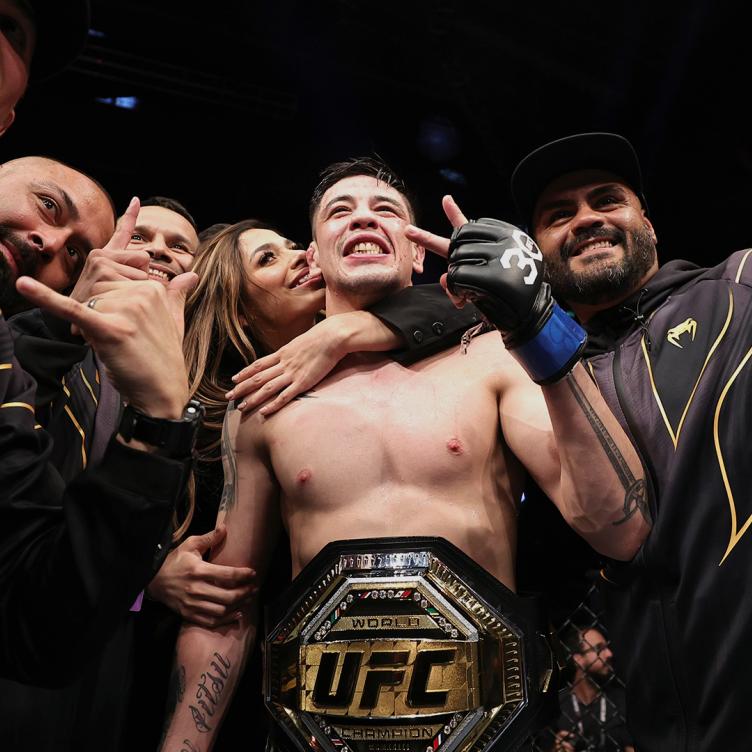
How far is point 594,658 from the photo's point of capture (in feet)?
6.61

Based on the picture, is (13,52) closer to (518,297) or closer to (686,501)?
(518,297)

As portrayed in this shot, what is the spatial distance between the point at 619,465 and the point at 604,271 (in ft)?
2.24

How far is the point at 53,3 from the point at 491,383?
1.19 metres

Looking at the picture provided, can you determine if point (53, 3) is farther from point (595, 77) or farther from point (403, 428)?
point (595, 77)

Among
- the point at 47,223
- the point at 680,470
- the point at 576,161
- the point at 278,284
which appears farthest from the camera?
the point at 278,284

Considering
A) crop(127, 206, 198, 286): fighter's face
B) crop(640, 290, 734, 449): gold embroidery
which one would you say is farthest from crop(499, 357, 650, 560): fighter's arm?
crop(127, 206, 198, 286): fighter's face

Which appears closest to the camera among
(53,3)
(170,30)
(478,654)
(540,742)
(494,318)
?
(494,318)

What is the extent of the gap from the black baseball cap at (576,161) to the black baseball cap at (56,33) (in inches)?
43.1

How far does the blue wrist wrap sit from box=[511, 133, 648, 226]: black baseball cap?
0.87 m

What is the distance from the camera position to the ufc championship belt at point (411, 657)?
150cm

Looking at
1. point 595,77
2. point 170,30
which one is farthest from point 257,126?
point 595,77

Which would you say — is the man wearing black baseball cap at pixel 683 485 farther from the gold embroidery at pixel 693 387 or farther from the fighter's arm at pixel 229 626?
the fighter's arm at pixel 229 626

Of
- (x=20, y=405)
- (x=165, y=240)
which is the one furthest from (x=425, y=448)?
(x=165, y=240)

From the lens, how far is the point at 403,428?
176 centimetres
